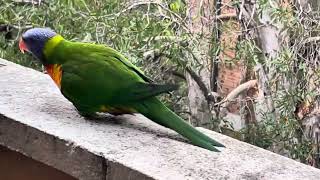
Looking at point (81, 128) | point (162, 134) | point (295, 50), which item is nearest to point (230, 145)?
point (162, 134)

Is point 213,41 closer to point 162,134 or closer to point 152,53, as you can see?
point 152,53

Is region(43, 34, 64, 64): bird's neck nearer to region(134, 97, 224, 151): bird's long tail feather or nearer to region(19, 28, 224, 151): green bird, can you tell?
region(19, 28, 224, 151): green bird

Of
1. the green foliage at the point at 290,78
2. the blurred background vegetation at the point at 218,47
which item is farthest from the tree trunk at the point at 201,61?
the green foliage at the point at 290,78

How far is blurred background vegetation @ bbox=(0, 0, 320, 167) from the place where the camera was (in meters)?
1.86

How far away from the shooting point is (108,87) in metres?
0.99

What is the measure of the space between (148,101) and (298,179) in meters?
0.28

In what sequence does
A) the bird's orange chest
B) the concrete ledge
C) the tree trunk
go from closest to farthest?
1. the concrete ledge
2. the bird's orange chest
3. the tree trunk

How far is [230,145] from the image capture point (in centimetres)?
97

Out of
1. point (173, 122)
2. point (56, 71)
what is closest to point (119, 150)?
point (173, 122)

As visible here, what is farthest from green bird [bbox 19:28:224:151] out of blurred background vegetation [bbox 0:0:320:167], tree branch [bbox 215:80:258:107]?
tree branch [bbox 215:80:258:107]

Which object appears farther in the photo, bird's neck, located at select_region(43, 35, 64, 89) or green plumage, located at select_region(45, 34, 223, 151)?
bird's neck, located at select_region(43, 35, 64, 89)

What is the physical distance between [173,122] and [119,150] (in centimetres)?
11

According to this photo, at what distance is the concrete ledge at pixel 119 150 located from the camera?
0.84 meters

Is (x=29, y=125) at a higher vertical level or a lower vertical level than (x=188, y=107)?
higher
